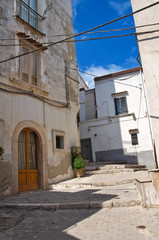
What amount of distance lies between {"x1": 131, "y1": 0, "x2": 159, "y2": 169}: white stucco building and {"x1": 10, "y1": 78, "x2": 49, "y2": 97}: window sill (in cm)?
456


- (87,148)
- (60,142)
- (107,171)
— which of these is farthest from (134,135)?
(60,142)

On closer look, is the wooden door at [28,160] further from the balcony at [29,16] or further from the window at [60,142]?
the balcony at [29,16]

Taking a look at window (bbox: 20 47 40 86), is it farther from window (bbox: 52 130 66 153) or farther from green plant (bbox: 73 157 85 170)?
green plant (bbox: 73 157 85 170)

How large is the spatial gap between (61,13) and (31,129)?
794 centimetres

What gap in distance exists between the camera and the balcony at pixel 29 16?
345 inches

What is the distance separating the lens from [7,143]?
23.3 ft

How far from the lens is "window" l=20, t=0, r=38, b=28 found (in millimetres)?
9219

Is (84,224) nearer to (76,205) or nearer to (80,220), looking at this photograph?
(80,220)

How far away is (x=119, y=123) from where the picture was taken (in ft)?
49.6

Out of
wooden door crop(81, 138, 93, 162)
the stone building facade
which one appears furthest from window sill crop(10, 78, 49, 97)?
wooden door crop(81, 138, 93, 162)

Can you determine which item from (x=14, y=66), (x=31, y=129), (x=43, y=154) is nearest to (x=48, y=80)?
(x=14, y=66)

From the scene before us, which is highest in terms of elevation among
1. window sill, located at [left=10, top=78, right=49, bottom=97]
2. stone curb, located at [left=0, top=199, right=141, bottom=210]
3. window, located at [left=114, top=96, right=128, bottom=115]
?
window, located at [left=114, top=96, right=128, bottom=115]

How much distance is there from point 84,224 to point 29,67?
7075mm

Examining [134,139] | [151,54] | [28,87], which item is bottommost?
[134,139]
